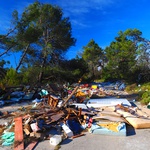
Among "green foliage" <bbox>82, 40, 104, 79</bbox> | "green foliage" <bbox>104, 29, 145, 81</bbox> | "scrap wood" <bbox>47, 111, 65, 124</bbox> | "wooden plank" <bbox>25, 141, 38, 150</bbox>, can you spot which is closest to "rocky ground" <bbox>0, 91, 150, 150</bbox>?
"wooden plank" <bbox>25, 141, 38, 150</bbox>

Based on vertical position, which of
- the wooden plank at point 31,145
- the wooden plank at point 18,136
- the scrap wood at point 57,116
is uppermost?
the scrap wood at point 57,116

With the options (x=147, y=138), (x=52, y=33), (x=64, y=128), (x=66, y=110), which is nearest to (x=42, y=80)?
(x=52, y=33)

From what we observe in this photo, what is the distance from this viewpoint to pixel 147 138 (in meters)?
3.89

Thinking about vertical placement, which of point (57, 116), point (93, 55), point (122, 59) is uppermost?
point (93, 55)

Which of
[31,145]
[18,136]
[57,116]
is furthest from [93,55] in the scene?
[31,145]

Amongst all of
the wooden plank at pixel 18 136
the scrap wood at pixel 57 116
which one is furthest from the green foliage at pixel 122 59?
the wooden plank at pixel 18 136

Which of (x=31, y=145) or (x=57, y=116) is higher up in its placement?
(x=57, y=116)

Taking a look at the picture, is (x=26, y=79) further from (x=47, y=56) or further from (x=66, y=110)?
(x=66, y=110)

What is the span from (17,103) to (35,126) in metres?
4.52

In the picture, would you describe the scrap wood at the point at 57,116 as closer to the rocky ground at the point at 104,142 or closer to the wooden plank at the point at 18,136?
the rocky ground at the point at 104,142

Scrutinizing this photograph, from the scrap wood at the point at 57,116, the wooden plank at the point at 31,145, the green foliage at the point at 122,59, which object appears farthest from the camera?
the green foliage at the point at 122,59

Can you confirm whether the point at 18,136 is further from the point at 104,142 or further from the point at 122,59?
the point at 122,59

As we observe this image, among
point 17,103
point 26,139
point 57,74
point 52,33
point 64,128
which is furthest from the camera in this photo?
point 52,33

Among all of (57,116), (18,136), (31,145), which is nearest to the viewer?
(31,145)
